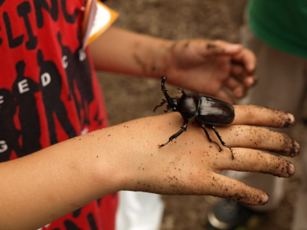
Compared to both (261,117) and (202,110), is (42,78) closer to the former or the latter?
(202,110)

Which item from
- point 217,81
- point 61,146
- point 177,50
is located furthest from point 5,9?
point 217,81

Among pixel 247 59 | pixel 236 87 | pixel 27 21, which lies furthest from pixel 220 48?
pixel 27 21

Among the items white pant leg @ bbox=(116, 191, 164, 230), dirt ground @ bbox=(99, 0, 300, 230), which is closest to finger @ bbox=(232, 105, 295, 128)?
white pant leg @ bbox=(116, 191, 164, 230)

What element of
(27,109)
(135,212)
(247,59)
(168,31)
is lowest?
(135,212)

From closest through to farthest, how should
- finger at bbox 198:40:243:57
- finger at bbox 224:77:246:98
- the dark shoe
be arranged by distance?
finger at bbox 198:40:243:57 → finger at bbox 224:77:246:98 → the dark shoe

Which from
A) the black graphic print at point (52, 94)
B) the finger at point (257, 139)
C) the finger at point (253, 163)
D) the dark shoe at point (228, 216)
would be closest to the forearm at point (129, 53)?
the black graphic print at point (52, 94)

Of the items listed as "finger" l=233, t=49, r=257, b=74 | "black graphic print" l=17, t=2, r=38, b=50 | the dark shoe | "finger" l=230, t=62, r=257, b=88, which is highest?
"black graphic print" l=17, t=2, r=38, b=50

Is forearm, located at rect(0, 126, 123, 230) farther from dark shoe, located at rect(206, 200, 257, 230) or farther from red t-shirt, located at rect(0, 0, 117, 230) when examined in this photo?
dark shoe, located at rect(206, 200, 257, 230)
